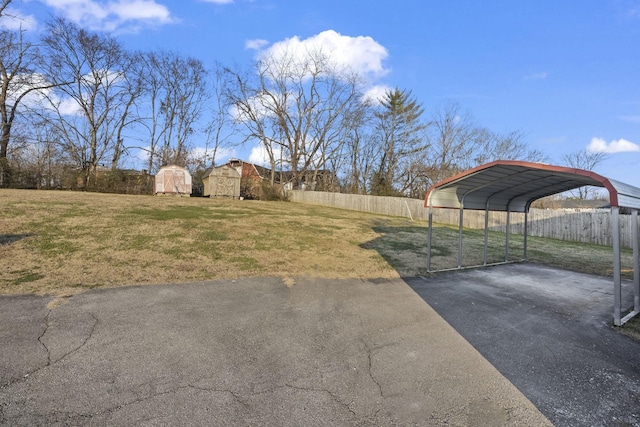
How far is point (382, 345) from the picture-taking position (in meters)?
3.42

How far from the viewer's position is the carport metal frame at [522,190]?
447cm

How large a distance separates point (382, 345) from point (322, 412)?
135cm

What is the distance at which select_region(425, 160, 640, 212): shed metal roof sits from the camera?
5.42 m

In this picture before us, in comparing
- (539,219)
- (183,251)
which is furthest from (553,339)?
(539,219)

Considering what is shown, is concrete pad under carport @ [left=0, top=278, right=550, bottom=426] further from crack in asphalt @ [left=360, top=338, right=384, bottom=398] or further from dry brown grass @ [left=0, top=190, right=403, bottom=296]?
dry brown grass @ [left=0, top=190, right=403, bottom=296]

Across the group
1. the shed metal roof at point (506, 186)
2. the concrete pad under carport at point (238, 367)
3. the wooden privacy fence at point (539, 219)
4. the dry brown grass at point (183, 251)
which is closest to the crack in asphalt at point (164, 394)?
the concrete pad under carport at point (238, 367)

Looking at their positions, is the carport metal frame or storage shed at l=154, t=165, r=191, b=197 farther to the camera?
storage shed at l=154, t=165, r=191, b=197

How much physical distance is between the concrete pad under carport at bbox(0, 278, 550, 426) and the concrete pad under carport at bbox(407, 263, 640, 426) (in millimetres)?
283

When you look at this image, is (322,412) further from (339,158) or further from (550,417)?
(339,158)

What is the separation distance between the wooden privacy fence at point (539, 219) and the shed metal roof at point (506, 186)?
26.5ft

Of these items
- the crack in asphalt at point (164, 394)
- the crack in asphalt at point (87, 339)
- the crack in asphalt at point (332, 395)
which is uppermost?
the crack in asphalt at point (87, 339)

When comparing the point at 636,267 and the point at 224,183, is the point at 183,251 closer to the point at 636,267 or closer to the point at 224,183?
the point at 636,267

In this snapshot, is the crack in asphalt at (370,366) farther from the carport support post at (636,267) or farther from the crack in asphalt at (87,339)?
the carport support post at (636,267)

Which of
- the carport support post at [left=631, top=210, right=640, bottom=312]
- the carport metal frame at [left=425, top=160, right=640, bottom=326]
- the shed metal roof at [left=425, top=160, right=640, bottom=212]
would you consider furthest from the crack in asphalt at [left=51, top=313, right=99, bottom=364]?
the carport support post at [left=631, top=210, right=640, bottom=312]
